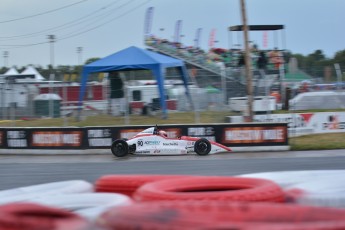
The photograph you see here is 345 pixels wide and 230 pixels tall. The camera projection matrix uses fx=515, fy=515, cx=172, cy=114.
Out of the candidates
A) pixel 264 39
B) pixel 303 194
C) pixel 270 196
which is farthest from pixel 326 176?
pixel 264 39

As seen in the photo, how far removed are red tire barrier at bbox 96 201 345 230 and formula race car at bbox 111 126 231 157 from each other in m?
14.9

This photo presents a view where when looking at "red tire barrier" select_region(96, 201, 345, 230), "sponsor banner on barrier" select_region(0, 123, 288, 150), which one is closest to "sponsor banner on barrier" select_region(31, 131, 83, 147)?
"sponsor banner on barrier" select_region(0, 123, 288, 150)

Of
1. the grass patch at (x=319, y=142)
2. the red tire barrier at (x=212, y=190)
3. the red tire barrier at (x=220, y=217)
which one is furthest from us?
the grass patch at (x=319, y=142)

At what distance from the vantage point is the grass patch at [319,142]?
20.1m

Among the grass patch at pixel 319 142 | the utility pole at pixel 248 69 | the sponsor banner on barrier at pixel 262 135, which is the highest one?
the utility pole at pixel 248 69

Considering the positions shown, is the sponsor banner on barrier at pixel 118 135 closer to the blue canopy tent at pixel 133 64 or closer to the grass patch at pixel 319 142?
the grass patch at pixel 319 142

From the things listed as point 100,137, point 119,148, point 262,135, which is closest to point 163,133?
point 119,148

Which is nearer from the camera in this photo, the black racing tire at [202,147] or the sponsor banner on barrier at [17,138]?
the black racing tire at [202,147]

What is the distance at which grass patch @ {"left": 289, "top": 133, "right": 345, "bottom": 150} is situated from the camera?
65.9 feet

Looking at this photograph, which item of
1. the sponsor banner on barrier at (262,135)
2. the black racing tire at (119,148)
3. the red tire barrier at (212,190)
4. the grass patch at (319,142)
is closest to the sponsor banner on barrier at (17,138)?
the black racing tire at (119,148)

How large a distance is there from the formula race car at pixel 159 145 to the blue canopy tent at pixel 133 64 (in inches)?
253

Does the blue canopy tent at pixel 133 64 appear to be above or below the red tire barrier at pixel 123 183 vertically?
above

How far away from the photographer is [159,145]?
732 inches

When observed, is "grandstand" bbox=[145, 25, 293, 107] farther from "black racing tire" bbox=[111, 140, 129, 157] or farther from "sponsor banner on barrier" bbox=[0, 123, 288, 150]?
"black racing tire" bbox=[111, 140, 129, 157]
